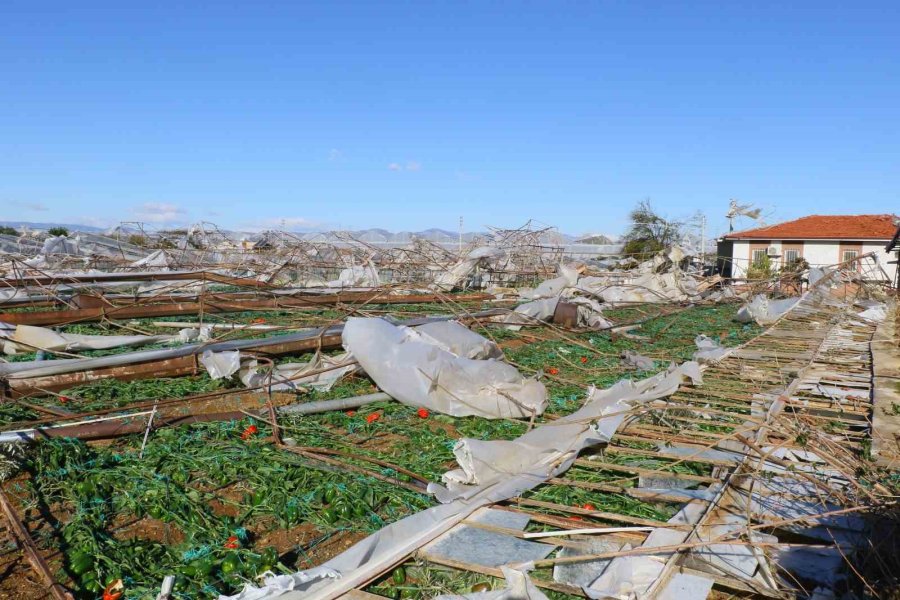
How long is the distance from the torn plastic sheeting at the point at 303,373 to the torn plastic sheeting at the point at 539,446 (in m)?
2.02

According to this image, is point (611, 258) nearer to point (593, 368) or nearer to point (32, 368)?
point (593, 368)

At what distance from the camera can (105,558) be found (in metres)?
2.81

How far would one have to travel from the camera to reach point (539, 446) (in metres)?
4.12

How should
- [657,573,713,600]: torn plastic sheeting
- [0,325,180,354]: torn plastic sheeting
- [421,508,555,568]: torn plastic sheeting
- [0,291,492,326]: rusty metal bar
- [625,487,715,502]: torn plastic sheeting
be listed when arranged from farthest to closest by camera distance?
[0,291,492,326]: rusty metal bar
[0,325,180,354]: torn plastic sheeting
[625,487,715,502]: torn plastic sheeting
[421,508,555,568]: torn plastic sheeting
[657,573,713,600]: torn plastic sheeting

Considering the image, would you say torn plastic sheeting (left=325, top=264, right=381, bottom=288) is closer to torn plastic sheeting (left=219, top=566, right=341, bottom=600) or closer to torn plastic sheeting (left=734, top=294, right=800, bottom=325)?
torn plastic sheeting (left=734, top=294, right=800, bottom=325)

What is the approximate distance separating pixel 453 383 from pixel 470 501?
1.76m

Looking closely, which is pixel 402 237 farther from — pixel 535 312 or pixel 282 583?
pixel 282 583

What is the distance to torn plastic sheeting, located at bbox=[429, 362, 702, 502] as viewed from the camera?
367 cm

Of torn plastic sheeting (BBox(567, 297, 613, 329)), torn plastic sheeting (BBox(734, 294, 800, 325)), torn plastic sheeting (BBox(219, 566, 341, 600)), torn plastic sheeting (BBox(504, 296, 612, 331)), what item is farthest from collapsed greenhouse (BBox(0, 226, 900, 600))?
torn plastic sheeting (BBox(734, 294, 800, 325))

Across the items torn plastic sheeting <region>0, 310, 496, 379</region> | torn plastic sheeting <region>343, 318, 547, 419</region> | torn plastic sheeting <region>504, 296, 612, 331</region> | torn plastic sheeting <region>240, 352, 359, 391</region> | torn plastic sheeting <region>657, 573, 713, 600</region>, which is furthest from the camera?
torn plastic sheeting <region>504, 296, 612, 331</region>

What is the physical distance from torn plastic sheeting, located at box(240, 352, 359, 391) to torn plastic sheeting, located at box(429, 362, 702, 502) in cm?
202

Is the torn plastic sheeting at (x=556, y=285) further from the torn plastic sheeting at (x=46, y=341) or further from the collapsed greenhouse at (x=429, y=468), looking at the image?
the torn plastic sheeting at (x=46, y=341)

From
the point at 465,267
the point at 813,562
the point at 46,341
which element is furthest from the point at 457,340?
the point at 465,267

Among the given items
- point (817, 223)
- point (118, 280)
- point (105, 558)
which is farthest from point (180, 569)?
point (817, 223)
